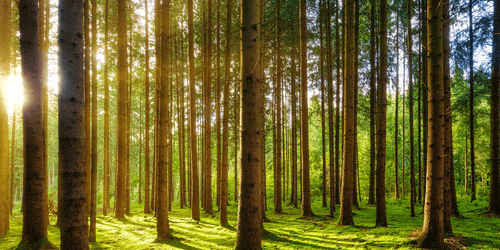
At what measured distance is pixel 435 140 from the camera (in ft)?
16.9

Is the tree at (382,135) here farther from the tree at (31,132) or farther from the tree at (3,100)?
the tree at (3,100)

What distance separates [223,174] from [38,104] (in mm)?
5477

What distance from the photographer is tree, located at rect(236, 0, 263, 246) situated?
4336 mm

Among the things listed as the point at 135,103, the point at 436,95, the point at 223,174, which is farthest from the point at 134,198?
the point at 436,95

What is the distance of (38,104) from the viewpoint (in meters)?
5.64

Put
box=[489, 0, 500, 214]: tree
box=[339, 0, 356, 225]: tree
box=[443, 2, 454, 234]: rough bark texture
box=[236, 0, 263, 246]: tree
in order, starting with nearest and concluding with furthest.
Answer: box=[236, 0, 263, 246]: tree < box=[443, 2, 454, 234]: rough bark texture < box=[339, 0, 356, 225]: tree < box=[489, 0, 500, 214]: tree

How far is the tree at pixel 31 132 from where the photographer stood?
212 inches

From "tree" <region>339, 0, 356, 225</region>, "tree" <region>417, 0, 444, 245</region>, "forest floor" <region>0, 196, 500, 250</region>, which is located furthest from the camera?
"tree" <region>339, 0, 356, 225</region>

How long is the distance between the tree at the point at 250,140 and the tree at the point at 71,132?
7.93 feet

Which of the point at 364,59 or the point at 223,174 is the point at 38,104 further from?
the point at 364,59

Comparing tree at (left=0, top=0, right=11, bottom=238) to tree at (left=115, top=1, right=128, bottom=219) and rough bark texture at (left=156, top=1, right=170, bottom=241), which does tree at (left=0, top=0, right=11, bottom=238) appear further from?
rough bark texture at (left=156, top=1, right=170, bottom=241)

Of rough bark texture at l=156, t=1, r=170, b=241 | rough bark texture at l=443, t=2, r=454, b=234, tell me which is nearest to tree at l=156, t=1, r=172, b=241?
rough bark texture at l=156, t=1, r=170, b=241

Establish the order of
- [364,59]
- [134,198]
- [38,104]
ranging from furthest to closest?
1. [134,198]
2. [364,59]
3. [38,104]

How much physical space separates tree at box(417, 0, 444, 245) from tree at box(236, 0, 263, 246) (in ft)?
11.9
